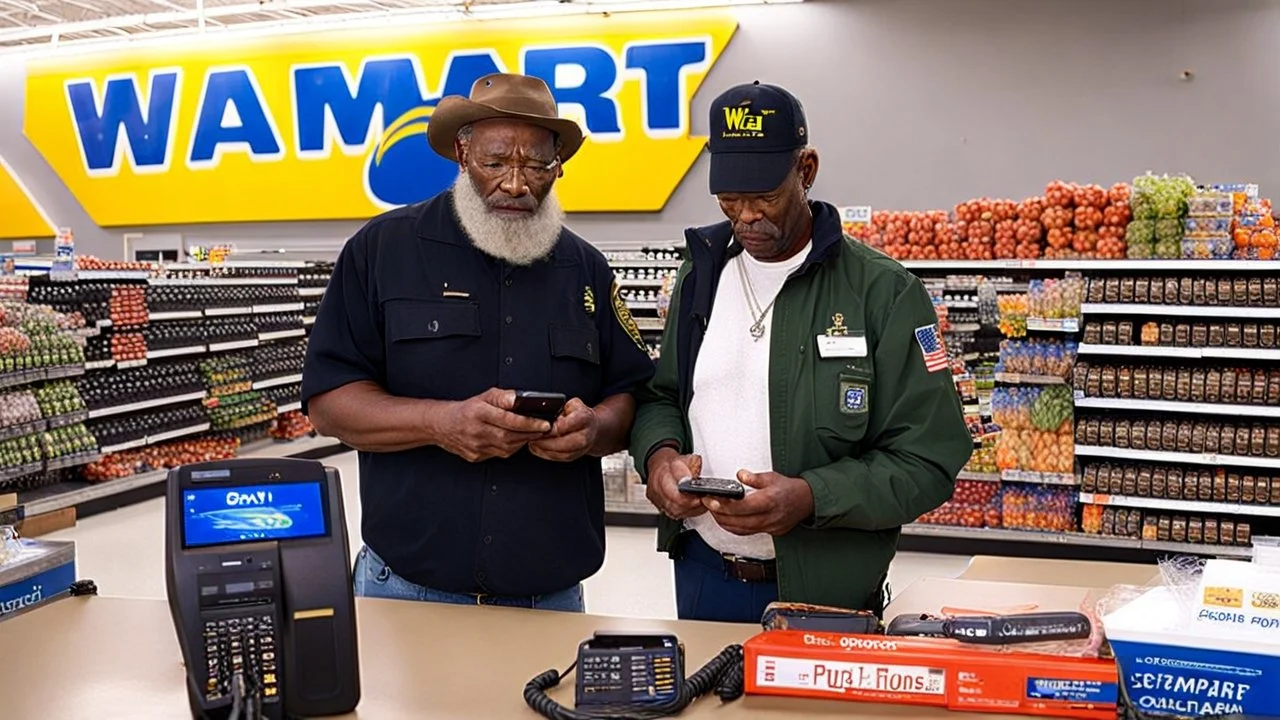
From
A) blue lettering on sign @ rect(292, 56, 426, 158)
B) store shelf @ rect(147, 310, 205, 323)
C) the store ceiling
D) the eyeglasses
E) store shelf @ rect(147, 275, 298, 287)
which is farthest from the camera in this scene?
blue lettering on sign @ rect(292, 56, 426, 158)

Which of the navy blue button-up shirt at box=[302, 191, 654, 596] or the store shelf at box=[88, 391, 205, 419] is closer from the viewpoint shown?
the navy blue button-up shirt at box=[302, 191, 654, 596]

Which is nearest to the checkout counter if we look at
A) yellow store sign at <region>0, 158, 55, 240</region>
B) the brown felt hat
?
the brown felt hat

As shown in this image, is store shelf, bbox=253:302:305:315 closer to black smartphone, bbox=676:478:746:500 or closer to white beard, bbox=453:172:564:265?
white beard, bbox=453:172:564:265

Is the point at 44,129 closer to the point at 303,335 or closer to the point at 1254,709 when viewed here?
the point at 303,335

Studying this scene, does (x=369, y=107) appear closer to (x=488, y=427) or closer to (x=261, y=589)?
(x=488, y=427)

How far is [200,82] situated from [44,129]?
2.55 metres

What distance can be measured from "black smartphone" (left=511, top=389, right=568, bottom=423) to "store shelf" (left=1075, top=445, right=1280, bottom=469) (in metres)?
4.98

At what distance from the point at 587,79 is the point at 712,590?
10.2m

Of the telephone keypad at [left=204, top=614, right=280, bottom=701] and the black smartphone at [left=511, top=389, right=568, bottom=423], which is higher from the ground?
the black smartphone at [left=511, top=389, right=568, bottom=423]

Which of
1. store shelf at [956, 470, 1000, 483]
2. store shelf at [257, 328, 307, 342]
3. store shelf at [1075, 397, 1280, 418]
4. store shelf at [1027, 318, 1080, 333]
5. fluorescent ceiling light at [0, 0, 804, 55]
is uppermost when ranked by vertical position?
fluorescent ceiling light at [0, 0, 804, 55]

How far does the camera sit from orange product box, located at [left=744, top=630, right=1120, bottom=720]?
5.63 ft

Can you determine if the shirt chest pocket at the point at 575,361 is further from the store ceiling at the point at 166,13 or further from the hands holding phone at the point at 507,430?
the store ceiling at the point at 166,13

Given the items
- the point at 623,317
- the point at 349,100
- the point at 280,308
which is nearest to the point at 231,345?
the point at 280,308

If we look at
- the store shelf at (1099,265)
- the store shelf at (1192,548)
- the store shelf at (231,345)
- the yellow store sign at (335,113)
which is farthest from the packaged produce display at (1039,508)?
the store shelf at (231,345)
